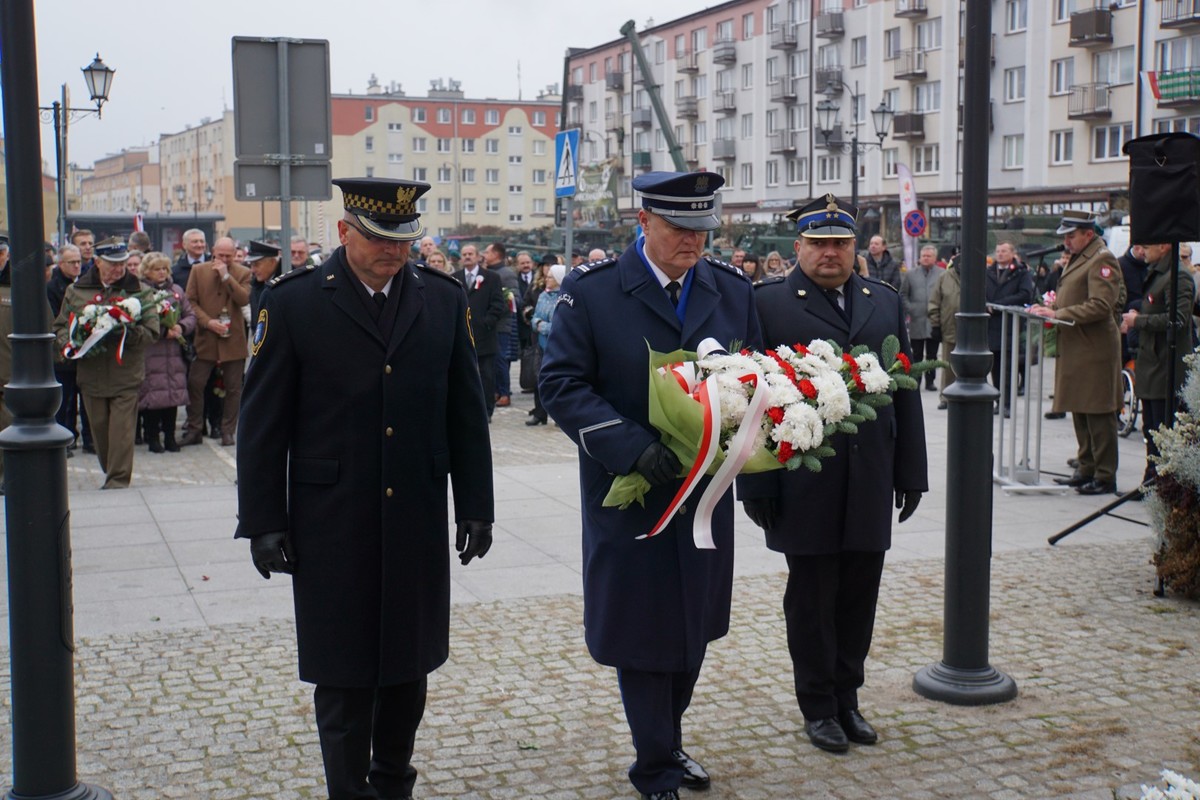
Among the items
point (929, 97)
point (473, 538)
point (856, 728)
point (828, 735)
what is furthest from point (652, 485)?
point (929, 97)

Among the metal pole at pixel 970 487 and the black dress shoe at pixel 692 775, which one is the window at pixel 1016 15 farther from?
the black dress shoe at pixel 692 775

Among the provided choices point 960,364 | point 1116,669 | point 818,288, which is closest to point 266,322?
point 818,288

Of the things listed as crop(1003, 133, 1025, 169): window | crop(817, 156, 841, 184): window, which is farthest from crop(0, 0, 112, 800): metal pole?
crop(817, 156, 841, 184): window

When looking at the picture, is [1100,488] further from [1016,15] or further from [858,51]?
[858,51]

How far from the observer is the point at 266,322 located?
4.27m

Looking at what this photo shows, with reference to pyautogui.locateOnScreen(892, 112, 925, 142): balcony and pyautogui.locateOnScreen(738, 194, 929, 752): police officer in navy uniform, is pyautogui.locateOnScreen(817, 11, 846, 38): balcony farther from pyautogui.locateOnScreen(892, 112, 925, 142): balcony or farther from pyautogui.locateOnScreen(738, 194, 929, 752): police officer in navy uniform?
pyautogui.locateOnScreen(738, 194, 929, 752): police officer in navy uniform

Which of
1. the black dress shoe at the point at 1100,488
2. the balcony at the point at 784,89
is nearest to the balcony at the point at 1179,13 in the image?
the balcony at the point at 784,89

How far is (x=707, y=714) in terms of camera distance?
18.3 feet

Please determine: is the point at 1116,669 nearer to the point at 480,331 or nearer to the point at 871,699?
the point at 871,699

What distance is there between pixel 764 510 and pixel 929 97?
56531 millimetres

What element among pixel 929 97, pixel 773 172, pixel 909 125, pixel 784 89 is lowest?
pixel 773 172

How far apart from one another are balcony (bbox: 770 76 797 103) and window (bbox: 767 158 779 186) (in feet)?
10.5

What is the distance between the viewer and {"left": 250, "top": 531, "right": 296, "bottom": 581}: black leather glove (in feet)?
13.9

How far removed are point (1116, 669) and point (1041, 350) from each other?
15.6ft
